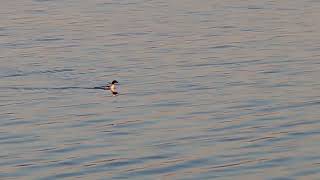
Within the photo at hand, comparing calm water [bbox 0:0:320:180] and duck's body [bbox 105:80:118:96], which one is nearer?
calm water [bbox 0:0:320:180]

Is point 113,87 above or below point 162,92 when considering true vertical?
above

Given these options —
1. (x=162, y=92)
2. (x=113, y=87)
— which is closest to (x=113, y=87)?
(x=113, y=87)

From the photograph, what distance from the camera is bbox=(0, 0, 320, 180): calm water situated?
16.4m

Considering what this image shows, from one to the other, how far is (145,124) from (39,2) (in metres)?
20.3

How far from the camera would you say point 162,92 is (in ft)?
73.7

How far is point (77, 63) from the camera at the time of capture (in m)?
26.1

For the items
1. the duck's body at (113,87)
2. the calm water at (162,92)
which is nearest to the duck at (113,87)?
the duck's body at (113,87)

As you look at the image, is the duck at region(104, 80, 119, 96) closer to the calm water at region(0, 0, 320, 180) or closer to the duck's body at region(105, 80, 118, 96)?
the duck's body at region(105, 80, 118, 96)

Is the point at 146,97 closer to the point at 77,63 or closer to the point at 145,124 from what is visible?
the point at 145,124

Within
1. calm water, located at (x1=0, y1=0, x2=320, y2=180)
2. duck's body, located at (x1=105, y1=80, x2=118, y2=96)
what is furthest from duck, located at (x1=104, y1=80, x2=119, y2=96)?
calm water, located at (x1=0, y1=0, x2=320, y2=180)

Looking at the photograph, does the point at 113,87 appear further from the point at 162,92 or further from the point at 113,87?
the point at 162,92

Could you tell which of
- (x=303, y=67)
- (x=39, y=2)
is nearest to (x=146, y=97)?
(x=303, y=67)

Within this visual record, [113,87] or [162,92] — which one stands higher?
[113,87]

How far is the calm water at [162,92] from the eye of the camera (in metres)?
16.4
